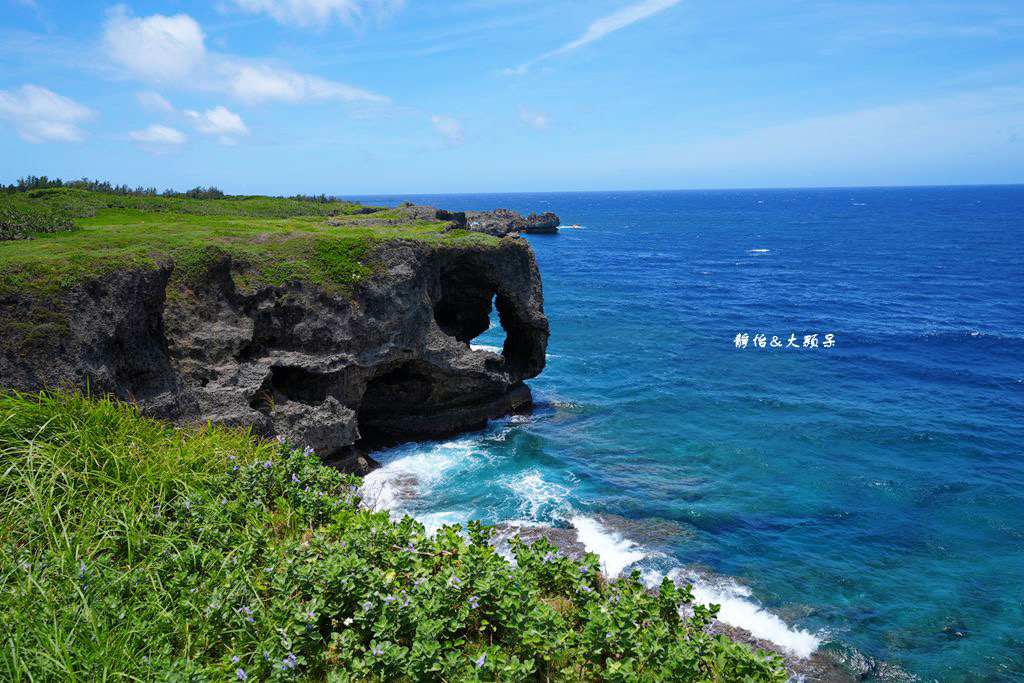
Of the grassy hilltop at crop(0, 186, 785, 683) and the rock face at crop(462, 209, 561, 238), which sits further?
the rock face at crop(462, 209, 561, 238)

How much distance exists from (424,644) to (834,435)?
28.5 meters

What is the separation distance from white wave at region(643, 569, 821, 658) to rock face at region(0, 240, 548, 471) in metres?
13.8

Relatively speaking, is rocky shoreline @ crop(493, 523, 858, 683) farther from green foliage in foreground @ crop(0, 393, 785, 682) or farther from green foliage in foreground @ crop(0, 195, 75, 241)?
green foliage in foreground @ crop(0, 195, 75, 241)

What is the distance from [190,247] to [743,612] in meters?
21.9

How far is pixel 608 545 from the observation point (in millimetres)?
21109

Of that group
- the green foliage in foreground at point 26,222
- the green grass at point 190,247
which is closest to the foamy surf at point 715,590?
the green grass at point 190,247

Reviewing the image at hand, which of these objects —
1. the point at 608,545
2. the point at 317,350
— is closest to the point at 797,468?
the point at 608,545

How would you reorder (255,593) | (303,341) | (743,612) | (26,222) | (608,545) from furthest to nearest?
(303,341) → (26,222) → (608,545) → (743,612) → (255,593)

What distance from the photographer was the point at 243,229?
2784 cm

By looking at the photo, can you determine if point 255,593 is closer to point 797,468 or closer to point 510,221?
point 797,468

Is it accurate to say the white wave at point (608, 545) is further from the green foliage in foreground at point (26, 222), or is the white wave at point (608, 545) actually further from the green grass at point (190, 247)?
the green foliage in foreground at point (26, 222)

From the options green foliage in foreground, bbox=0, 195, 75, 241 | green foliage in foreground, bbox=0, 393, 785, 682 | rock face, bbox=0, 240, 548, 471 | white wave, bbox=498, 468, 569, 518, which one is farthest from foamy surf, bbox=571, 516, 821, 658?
green foliage in foreground, bbox=0, 195, 75, 241

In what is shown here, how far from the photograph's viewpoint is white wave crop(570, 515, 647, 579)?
20031mm

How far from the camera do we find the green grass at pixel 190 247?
17250 millimetres
